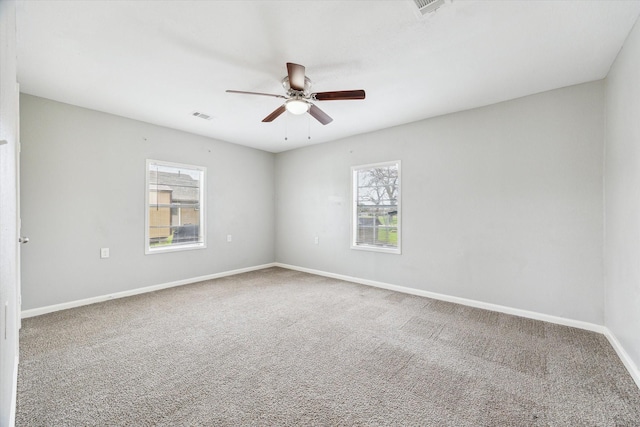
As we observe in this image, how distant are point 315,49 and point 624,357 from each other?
139 inches

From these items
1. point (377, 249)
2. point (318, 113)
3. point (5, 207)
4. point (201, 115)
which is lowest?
point (377, 249)

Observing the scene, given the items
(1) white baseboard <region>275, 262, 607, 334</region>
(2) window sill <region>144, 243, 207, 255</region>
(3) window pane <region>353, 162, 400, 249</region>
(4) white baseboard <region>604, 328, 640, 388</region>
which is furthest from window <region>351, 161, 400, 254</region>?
(2) window sill <region>144, 243, 207, 255</region>

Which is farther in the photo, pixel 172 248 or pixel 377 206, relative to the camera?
pixel 377 206

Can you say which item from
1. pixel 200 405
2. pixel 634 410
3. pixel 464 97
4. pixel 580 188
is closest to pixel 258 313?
pixel 200 405

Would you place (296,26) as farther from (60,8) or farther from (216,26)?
(60,8)

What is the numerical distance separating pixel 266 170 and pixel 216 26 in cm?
389

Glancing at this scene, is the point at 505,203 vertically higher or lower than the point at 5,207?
higher

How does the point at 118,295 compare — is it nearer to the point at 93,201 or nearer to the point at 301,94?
the point at 93,201

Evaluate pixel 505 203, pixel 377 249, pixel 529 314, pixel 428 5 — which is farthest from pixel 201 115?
pixel 529 314

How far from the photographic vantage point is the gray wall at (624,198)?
2029 millimetres

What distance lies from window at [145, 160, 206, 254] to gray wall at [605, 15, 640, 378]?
16.9 feet

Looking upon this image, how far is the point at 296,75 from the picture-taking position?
7.27ft

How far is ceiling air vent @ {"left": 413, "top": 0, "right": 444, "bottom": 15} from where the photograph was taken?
1769 millimetres

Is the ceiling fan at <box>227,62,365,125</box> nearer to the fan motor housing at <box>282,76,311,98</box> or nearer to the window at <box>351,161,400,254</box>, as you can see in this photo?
the fan motor housing at <box>282,76,311,98</box>
